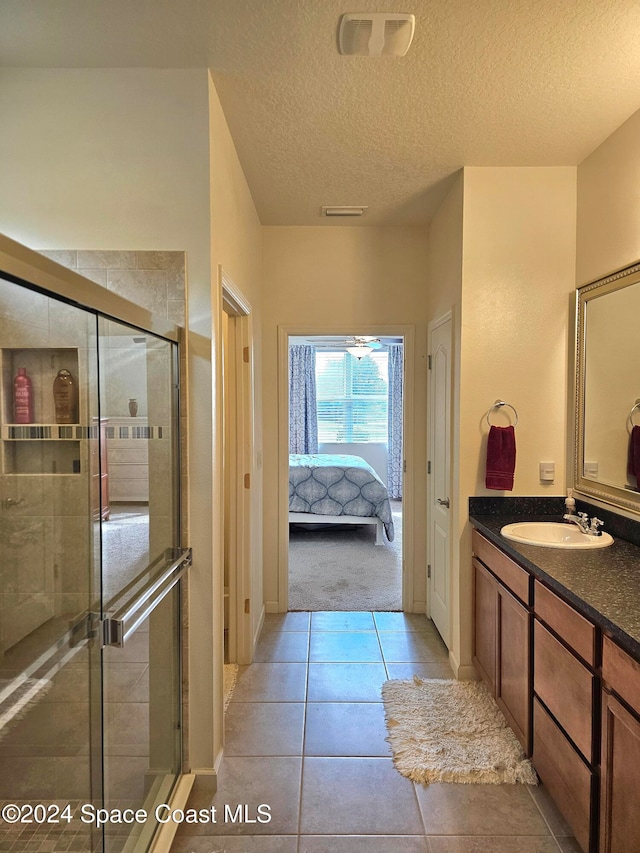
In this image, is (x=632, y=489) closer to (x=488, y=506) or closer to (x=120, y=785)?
(x=488, y=506)

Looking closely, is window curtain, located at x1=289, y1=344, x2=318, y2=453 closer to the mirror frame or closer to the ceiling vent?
the mirror frame

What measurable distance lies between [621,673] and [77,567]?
152 centimetres

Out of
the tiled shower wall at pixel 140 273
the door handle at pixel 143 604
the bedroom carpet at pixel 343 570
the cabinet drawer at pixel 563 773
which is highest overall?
the tiled shower wall at pixel 140 273

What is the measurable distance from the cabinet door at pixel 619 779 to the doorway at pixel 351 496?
2156mm

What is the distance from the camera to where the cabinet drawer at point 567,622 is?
1563 mm

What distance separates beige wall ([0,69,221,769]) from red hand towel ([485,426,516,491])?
163 centimetres

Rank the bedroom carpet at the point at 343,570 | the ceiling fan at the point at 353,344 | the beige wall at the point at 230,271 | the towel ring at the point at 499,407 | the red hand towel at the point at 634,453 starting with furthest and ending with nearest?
the ceiling fan at the point at 353,344 → the bedroom carpet at the point at 343,570 → the towel ring at the point at 499,407 → the red hand towel at the point at 634,453 → the beige wall at the point at 230,271

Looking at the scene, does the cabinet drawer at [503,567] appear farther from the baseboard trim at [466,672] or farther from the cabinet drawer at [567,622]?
the baseboard trim at [466,672]

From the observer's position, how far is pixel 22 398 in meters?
1.19

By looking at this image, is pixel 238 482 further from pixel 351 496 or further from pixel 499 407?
pixel 351 496

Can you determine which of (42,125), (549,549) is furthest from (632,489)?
(42,125)

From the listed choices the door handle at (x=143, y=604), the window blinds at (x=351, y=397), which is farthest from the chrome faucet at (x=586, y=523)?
the window blinds at (x=351, y=397)

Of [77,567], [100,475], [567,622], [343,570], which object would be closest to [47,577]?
[77,567]

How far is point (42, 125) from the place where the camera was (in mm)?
1921
